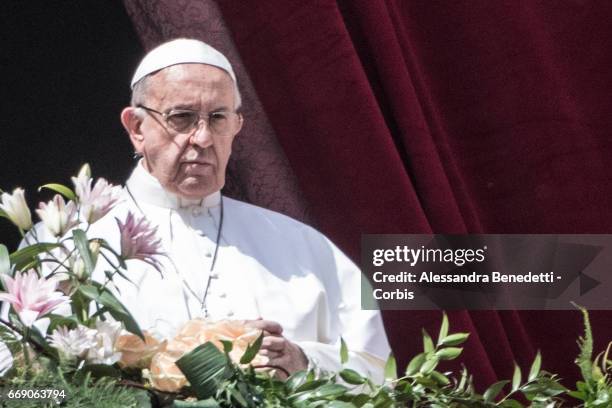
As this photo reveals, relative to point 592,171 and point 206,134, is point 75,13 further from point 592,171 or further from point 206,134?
point 592,171

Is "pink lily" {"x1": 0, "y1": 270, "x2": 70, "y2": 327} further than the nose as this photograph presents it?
No

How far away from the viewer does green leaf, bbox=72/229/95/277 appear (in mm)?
1767

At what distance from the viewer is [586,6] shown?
10.1ft

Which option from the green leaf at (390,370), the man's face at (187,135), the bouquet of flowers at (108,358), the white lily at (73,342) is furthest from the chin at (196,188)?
the white lily at (73,342)

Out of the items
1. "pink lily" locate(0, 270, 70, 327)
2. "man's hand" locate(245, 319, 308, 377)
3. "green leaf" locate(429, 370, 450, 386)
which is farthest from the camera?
"man's hand" locate(245, 319, 308, 377)

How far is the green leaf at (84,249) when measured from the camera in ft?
5.80

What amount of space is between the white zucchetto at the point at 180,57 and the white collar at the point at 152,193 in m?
0.17

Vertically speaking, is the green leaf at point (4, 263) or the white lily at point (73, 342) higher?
the green leaf at point (4, 263)

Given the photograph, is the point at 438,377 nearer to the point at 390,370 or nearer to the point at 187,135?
the point at 390,370

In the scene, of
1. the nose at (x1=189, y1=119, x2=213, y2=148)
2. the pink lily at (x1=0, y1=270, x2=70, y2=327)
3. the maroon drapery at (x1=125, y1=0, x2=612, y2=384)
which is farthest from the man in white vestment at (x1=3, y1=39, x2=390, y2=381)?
the pink lily at (x1=0, y1=270, x2=70, y2=327)

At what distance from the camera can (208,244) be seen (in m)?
2.70

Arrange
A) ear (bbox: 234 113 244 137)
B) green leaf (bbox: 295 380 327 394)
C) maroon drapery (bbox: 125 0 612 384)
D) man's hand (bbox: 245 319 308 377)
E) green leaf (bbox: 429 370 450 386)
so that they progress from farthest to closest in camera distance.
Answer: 1. maroon drapery (bbox: 125 0 612 384)
2. ear (bbox: 234 113 244 137)
3. man's hand (bbox: 245 319 308 377)
4. green leaf (bbox: 429 370 450 386)
5. green leaf (bbox: 295 380 327 394)

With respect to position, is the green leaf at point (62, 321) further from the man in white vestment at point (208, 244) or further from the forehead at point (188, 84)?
the forehead at point (188, 84)

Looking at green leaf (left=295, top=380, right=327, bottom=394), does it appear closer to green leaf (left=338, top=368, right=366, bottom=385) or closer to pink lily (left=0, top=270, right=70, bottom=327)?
green leaf (left=338, top=368, right=366, bottom=385)
